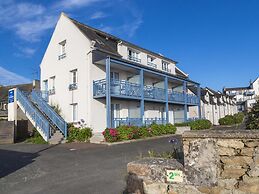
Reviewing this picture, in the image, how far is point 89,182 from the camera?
651cm

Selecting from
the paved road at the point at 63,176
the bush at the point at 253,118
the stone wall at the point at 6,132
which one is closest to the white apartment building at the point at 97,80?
the stone wall at the point at 6,132

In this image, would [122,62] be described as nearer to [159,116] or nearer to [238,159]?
[159,116]

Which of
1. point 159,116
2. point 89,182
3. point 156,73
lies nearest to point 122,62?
point 156,73

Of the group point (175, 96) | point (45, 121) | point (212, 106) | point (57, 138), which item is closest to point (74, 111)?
point (45, 121)

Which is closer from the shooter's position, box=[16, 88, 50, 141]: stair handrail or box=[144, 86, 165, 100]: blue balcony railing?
box=[16, 88, 50, 141]: stair handrail

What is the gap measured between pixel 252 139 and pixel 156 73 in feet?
67.8

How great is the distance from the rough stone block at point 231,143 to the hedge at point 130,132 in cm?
1262

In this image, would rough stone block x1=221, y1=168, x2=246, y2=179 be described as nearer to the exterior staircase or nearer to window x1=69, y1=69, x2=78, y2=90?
the exterior staircase

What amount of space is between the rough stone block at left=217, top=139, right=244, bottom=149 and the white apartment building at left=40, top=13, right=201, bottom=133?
14741 millimetres

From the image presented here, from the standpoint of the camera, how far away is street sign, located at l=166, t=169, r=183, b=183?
3881 millimetres

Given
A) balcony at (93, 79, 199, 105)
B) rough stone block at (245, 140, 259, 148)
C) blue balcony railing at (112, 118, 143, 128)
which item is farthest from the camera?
blue balcony railing at (112, 118, 143, 128)

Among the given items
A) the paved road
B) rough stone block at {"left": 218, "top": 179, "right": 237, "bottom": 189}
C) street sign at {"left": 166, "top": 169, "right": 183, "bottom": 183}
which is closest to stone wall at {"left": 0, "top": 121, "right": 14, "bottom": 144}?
the paved road

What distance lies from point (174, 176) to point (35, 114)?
16406 mm

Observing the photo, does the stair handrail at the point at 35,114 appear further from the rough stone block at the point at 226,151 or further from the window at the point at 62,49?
the rough stone block at the point at 226,151
